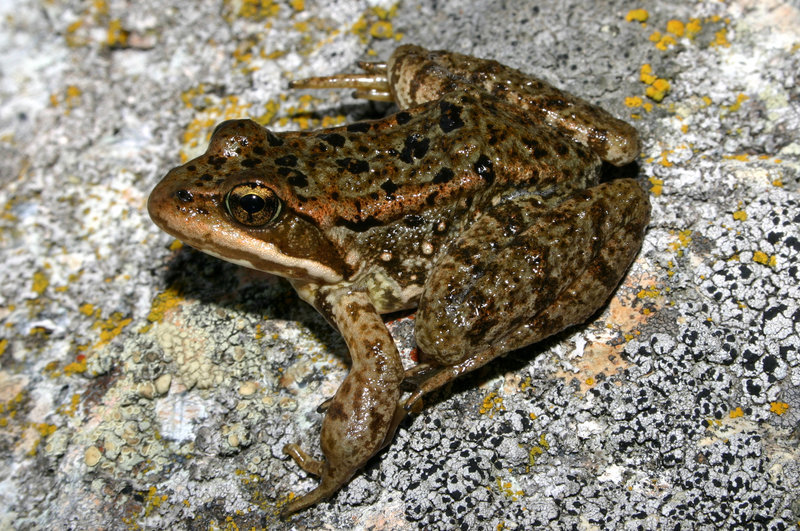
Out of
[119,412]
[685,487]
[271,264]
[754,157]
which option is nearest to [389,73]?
[271,264]

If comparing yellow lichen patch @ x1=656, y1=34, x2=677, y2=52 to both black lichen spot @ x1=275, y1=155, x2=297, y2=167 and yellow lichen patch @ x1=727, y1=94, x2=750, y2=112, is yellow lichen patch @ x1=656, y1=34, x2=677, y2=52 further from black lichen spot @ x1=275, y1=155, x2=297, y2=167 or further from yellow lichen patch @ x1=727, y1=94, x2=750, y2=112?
black lichen spot @ x1=275, y1=155, x2=297, y2=167

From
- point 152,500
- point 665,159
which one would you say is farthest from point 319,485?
point 665,159

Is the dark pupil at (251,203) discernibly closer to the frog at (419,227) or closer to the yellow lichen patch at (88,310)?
the frog at (419,227)

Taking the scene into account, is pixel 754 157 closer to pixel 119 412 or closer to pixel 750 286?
pixel 750 286

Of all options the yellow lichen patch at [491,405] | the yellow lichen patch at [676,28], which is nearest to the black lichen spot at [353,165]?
the yellow lichen patch at [491,405]

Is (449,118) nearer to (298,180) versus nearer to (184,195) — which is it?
(298,180)
